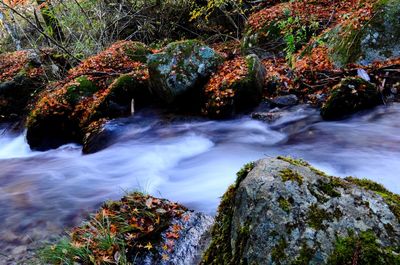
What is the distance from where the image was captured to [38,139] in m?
7.87

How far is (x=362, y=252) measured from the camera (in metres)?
1.70

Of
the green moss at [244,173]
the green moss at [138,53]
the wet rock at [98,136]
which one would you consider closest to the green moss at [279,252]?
the green moss at [244,173]

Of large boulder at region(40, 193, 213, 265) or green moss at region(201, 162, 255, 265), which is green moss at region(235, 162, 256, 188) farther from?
large boulder at region(40, 193, 213, 265)

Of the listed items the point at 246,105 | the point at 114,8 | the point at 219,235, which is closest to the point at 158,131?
the point at 246,105

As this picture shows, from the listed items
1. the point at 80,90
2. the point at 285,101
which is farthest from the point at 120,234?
the point at 80,90

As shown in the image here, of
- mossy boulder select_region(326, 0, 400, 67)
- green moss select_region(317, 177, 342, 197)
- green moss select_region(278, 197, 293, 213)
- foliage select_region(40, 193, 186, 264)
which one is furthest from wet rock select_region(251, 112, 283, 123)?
green moss select_region(278, 197, 293, 213)

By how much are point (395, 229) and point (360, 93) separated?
14.9ft

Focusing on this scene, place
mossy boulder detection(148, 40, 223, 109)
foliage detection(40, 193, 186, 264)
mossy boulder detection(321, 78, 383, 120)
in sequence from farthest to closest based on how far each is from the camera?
mossy boulder detection(148, 40, 223, 109) → mossy boulder detection(321, 78, 383, 120) → foliage detection(40, 193, 186, 264)

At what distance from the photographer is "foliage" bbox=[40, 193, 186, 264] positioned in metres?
2.71

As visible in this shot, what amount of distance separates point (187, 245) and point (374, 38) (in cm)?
591

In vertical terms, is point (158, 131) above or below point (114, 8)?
below

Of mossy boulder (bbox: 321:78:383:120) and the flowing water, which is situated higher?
mossy boulder (bbox: 321:78:383:120)

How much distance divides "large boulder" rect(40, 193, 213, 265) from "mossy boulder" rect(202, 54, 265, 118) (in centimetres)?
385

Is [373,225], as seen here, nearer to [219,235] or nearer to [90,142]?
[219,235]
